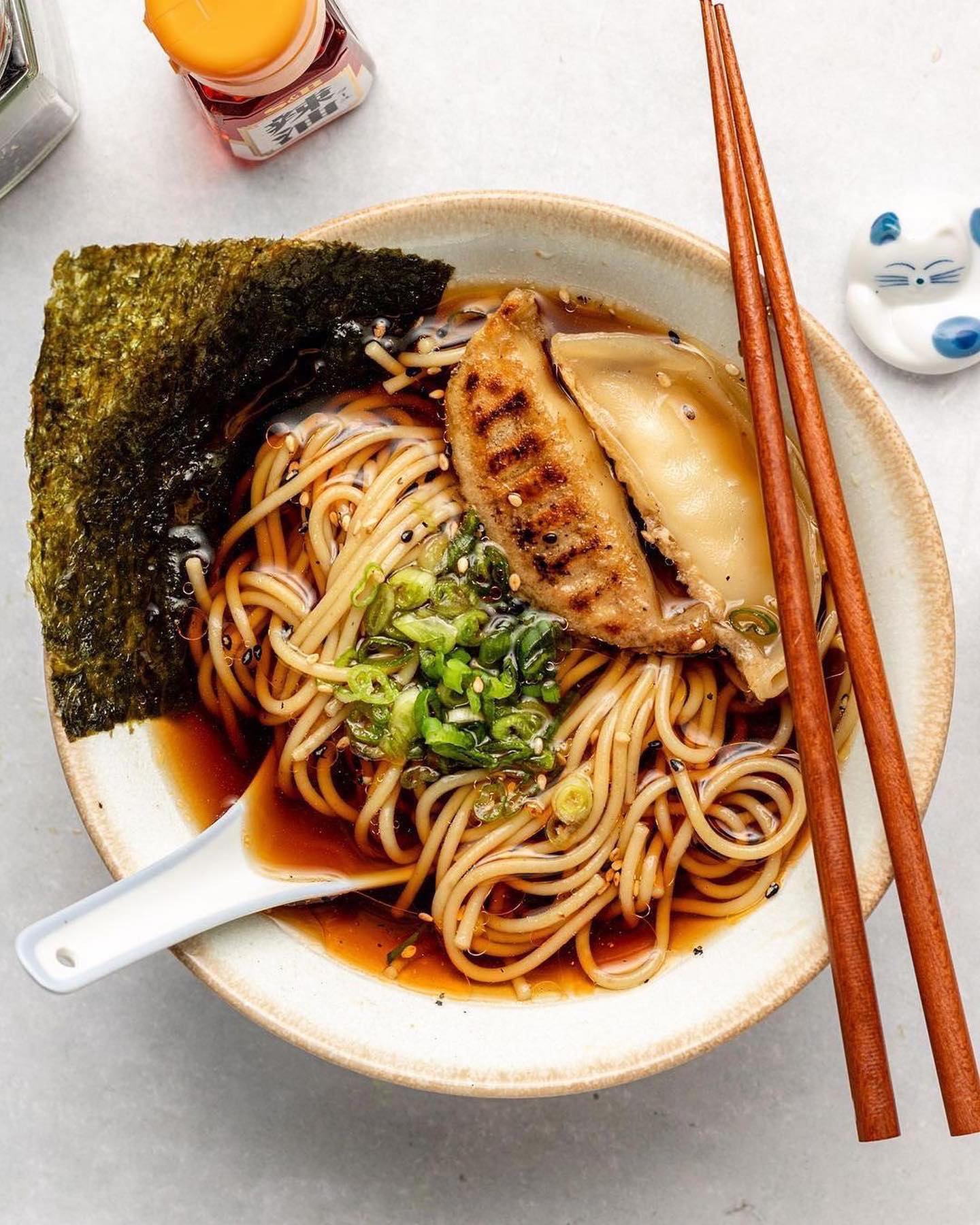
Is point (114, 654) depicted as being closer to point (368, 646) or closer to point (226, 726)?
point (226, 726)

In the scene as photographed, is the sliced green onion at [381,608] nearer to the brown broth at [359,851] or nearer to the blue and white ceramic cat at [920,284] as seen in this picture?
the brown broth at [359,851]

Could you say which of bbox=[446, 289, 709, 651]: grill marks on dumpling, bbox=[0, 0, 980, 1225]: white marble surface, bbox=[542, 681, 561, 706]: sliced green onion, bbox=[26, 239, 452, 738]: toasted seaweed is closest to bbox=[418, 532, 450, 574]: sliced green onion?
bbox=[446, 289, 709, 651]: grill marks on dumpling

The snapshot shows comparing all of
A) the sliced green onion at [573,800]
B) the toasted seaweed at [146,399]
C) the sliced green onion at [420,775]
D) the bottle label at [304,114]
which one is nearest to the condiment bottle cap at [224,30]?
the bottle label at [304,114]

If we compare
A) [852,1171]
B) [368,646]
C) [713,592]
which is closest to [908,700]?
[713,592]

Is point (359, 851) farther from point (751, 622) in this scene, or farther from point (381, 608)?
point (751, 622)

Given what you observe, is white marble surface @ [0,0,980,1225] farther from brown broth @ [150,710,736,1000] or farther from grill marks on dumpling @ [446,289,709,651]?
grill marks on dumpling @ [446,289,709,651]

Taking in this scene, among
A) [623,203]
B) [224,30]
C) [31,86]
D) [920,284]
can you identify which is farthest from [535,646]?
[31,86]
